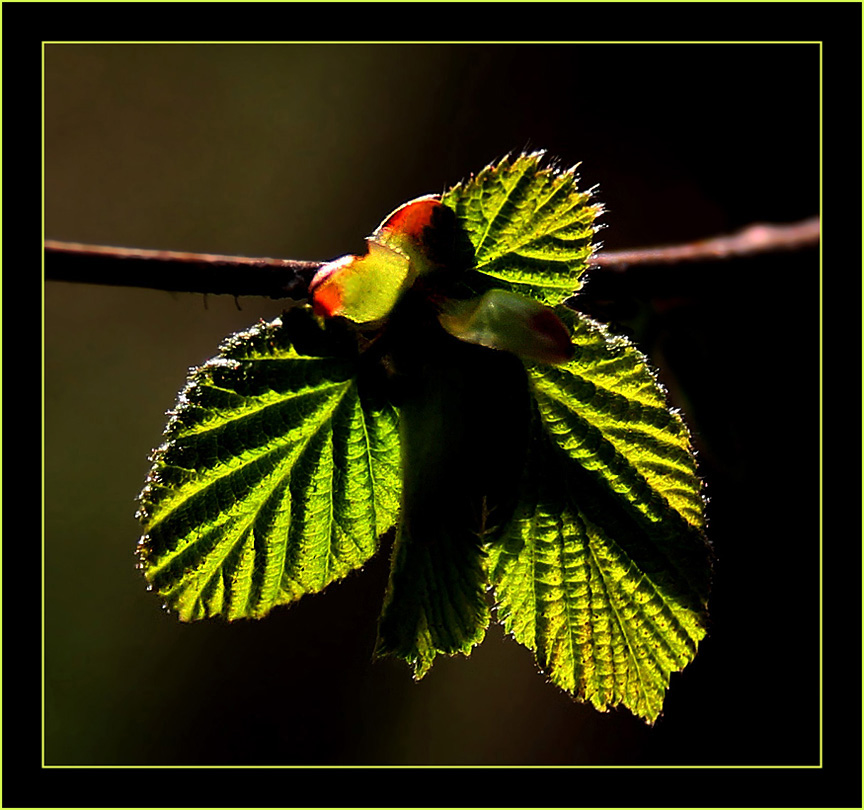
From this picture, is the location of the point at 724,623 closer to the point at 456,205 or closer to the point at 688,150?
the point at 688,150

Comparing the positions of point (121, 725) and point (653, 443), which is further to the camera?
point (121, 725)

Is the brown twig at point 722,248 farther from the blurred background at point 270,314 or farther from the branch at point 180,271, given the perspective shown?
the blurred background at point 270,314

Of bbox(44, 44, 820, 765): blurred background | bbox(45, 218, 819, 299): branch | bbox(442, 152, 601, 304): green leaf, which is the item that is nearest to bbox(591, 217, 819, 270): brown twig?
bbox(442, 152, 601, 304): green leaf

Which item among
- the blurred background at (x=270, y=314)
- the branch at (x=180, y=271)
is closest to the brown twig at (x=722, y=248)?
the branch at (x=180, y=271)

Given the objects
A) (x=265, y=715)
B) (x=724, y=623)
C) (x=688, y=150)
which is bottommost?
(x=265, y=715)

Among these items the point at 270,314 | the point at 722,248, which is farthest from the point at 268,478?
the point at 270,314

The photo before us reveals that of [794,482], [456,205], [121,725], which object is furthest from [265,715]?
[456,205]

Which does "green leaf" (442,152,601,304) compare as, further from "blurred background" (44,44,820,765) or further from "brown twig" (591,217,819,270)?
"blurred background" (44,44,820,765)
